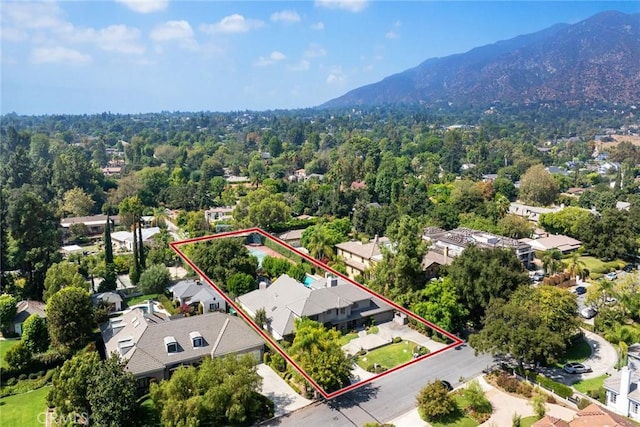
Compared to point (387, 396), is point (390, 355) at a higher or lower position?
higher

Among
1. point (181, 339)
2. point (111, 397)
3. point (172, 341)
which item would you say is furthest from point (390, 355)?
point (111, 397)

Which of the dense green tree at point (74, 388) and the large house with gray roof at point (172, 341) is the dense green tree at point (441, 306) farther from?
the dense green tree at point (74, 388)

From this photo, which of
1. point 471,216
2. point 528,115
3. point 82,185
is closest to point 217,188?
point 82,185

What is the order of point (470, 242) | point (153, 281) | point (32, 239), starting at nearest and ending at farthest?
1. point (32, 239)
2. point (153, 281)
3. point (470, 242)

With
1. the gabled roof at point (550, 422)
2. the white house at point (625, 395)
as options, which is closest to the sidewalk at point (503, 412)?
the gabled roof at point (550, 422)

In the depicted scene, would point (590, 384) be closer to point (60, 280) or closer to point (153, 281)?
point (153, 281)
